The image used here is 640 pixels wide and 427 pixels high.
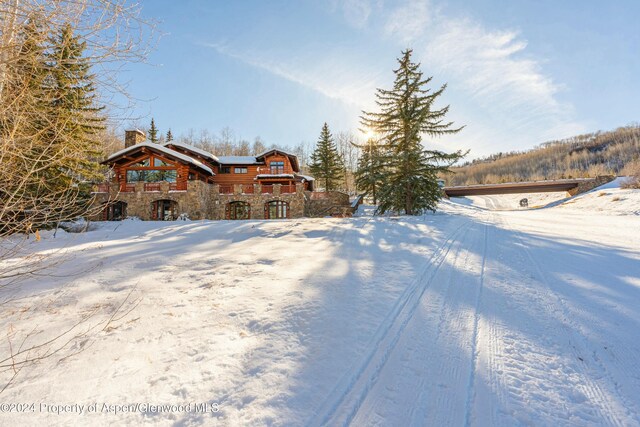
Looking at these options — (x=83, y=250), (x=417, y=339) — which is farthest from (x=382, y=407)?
(x=83, y=250)

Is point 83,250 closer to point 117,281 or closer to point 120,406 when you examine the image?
point 117,281

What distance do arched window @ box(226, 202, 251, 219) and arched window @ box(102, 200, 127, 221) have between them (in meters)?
7.34

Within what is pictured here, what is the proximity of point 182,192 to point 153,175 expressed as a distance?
337 centimetres

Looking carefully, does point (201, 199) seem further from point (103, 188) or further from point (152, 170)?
point (103, 188)

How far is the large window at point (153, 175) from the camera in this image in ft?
66.8

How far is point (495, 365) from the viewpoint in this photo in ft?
7.84

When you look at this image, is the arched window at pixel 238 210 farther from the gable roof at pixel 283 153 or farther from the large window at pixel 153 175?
the gable roof at pixel 283 153

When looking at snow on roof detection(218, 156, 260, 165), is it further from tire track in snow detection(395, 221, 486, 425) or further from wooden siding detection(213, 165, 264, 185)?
tire track in snow detection(395, 221, 486, 425)

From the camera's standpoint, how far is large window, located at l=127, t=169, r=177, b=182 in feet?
66.8

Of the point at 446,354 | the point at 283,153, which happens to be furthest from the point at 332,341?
the point at 283,153

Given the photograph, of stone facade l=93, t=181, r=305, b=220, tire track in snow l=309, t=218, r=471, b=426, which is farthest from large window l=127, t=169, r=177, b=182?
tire track in snow l=309, t=218, r=471, b=426

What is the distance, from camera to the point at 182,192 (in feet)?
63.6

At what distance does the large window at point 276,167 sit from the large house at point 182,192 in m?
1.06

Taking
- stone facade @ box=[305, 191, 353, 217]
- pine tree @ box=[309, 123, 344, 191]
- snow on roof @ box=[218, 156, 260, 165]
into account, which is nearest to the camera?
stone facade @ box=[305, 191, 353, 217]
